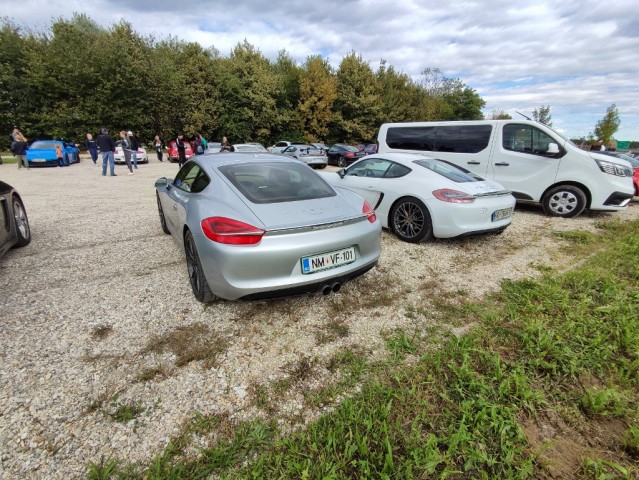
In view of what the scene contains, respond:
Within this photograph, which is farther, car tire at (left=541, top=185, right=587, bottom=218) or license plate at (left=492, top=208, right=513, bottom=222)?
car tire at (left=541, top=185, right=587, bottom=218)

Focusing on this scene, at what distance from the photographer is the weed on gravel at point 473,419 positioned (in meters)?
1.54

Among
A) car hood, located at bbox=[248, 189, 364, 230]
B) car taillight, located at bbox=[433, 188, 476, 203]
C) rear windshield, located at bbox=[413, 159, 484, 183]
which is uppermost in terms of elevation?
rear windshield, located at bbox=[413, 159, 484, 183]

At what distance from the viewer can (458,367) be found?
7.08 feet

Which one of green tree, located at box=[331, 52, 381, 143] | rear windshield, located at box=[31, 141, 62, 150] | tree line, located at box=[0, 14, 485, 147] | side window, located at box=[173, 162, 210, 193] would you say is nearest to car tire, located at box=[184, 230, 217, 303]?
side window, located at box=[173, 162, 210, 193]

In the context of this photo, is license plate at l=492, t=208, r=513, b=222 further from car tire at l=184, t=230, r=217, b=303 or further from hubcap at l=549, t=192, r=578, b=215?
car tire at l=184, t=230, r=217, b=303

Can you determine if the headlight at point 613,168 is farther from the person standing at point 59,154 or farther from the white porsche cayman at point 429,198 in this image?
the person standing at point 59,154

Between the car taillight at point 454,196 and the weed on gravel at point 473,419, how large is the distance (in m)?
1.96

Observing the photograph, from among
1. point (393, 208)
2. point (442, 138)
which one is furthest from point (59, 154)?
A: point (393, 208)

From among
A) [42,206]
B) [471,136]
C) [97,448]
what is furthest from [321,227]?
[42,206]

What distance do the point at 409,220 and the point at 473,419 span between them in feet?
10.8

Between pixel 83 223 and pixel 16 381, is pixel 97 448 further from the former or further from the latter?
→ pixel 83 223

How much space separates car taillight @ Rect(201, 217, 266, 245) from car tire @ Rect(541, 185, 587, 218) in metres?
6.67

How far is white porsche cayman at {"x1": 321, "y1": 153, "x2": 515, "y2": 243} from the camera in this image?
169 inches

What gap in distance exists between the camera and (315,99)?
108 ft
